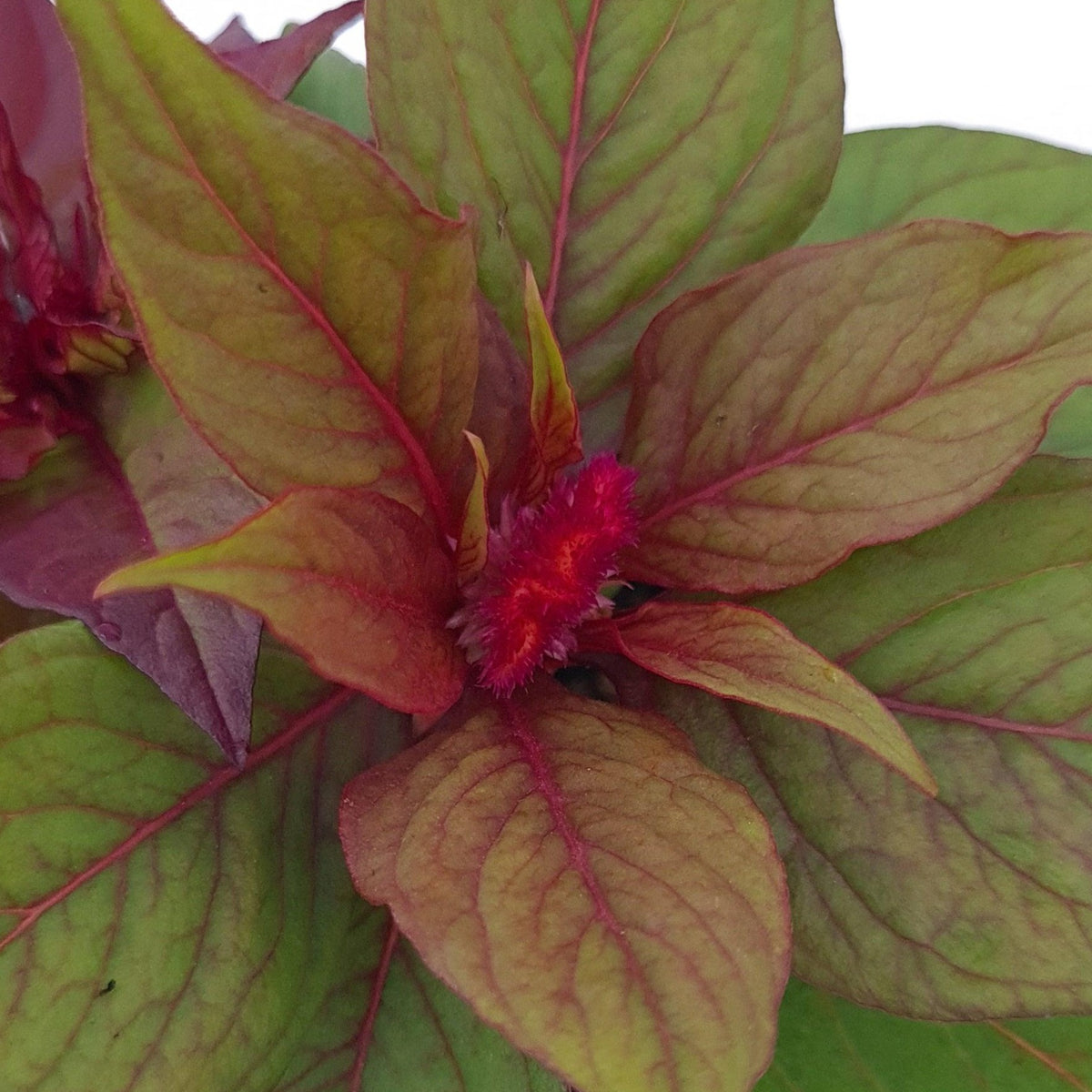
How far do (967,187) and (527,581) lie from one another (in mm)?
365

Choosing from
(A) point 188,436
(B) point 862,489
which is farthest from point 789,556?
(A) point 188,436

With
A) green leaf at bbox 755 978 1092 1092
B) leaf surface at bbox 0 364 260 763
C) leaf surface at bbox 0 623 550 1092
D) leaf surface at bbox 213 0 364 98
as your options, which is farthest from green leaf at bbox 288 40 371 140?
green leaf at bbox 755 978 1092 1092

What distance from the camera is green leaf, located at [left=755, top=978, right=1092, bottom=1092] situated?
57 centimetres

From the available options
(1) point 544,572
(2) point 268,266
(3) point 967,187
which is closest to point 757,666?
(1) point 544,572

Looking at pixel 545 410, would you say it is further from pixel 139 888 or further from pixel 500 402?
pixel 139 888

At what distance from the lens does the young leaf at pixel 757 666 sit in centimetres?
35

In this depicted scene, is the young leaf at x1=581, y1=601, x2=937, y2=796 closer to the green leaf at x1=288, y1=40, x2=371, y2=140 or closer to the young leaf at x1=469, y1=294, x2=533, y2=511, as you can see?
the young leaf at x1=469, y1=294, x2=533, y2=511

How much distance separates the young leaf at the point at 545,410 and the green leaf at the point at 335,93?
1.12ft

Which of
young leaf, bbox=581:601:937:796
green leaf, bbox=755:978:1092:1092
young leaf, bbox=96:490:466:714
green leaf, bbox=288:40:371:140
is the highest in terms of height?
green leaf, bbox=288:40:371:140

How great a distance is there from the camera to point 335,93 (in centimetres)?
72

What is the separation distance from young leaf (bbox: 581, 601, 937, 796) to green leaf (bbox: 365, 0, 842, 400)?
162 millimetres

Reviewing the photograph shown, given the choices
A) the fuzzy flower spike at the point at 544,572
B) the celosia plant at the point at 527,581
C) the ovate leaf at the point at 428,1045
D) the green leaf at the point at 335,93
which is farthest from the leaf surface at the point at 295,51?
the ovate leaf at the point at 428,1045

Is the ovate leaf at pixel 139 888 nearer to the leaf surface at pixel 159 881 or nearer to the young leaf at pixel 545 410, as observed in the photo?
the leaf surface at pixel 159 881

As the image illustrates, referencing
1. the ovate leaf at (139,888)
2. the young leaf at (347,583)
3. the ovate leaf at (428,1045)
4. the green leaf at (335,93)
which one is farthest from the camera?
the green leaf at (335,93)
